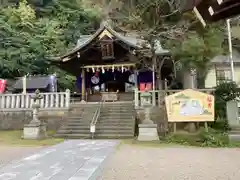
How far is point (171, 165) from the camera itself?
6.03m

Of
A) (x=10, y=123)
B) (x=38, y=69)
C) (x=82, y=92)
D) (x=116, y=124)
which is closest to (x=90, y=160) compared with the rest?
(x=116, y=124)

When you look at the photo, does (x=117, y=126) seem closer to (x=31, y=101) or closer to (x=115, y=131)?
(x=115, y=131)

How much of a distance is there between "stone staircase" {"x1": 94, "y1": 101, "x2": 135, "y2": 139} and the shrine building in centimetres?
339

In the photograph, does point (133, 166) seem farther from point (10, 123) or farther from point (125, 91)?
point (125, 91)

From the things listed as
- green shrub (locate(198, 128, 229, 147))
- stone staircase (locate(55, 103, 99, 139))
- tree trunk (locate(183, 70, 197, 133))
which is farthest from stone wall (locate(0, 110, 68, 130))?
tree trunk (locate(183, 70, 197, 133))

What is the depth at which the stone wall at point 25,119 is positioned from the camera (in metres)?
13.9

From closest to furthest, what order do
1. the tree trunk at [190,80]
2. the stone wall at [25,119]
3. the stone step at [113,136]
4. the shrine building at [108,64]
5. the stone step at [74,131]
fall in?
the stone step at [113,136] → the stone step at [74,131] → the stone wall at [25,119] → the tree trunk at [190,80] → the shrine building at [108,64]

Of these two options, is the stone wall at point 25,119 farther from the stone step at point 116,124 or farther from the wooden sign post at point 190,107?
the wooden sign post at point 190,107

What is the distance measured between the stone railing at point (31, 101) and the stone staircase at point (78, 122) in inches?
27.6

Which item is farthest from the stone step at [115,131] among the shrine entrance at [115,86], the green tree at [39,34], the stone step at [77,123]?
the green tree at [39,34]

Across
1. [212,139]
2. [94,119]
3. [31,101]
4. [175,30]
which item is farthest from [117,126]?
[31,101]

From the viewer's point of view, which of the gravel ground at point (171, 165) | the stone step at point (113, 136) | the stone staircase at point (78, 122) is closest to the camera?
the gravel ground at point (171, 165)

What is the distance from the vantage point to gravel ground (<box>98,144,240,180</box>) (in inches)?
197

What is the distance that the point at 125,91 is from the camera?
17984 millimetres
